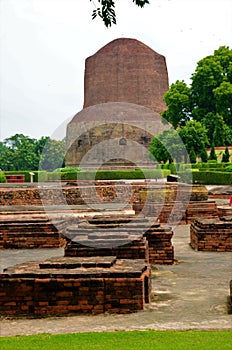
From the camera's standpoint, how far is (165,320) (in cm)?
371

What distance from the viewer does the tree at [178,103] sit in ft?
103

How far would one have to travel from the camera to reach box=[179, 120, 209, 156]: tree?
29062 millimetres

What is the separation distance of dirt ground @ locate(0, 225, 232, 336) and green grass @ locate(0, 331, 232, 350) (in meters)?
0.17

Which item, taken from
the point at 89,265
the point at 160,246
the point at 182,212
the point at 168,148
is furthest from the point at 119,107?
the point at 89,265

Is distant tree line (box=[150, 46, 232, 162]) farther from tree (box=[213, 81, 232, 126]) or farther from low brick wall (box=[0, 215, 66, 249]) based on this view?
low brick wall (box=[0, 215, 66, 249])

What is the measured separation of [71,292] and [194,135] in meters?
25.8

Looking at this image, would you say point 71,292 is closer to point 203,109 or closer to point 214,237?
point 214,237

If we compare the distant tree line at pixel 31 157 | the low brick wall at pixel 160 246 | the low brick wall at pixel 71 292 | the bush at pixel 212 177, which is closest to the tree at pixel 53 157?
the distant tree line at pixel 31 157

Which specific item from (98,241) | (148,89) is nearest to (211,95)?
(148,89)

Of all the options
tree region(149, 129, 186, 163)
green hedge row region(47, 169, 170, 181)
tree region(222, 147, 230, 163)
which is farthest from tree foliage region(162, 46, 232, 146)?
green hedge row region(47, 169, 170, 181)

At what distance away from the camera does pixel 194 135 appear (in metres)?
29.2

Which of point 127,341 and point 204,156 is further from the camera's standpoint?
point 204,156

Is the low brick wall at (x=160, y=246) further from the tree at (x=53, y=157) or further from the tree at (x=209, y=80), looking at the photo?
the tree at (x=53, y=157)

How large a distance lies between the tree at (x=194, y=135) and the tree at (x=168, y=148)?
1823 mm
